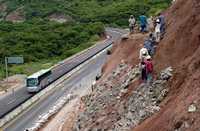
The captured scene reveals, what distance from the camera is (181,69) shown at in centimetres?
2944

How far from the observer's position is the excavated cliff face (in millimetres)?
23891

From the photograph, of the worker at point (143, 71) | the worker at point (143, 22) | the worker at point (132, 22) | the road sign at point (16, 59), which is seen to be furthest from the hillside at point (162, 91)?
the road sign at point (16, 59)

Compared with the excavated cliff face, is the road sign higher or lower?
lower

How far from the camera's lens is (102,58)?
360 ft

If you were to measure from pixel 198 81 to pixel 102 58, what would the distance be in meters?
83.9

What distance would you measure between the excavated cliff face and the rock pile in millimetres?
1212

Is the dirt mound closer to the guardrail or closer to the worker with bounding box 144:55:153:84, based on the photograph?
the worker with bounding box 144:55:153:84

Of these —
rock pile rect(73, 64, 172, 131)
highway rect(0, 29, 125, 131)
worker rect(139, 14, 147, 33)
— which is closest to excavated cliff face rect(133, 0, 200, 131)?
rock pile rect(73, 64, 172, 131)

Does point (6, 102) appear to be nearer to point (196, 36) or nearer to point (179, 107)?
point (196, 36)

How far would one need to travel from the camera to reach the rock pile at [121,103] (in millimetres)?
29844

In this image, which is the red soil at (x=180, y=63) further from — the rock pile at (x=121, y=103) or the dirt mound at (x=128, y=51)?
the rock pile at (x=121, y=103)

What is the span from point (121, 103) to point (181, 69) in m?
6.21

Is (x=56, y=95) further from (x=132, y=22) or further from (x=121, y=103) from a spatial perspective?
(x=121, y=103)

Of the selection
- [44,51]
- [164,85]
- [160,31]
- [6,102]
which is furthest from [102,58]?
[164,85]
